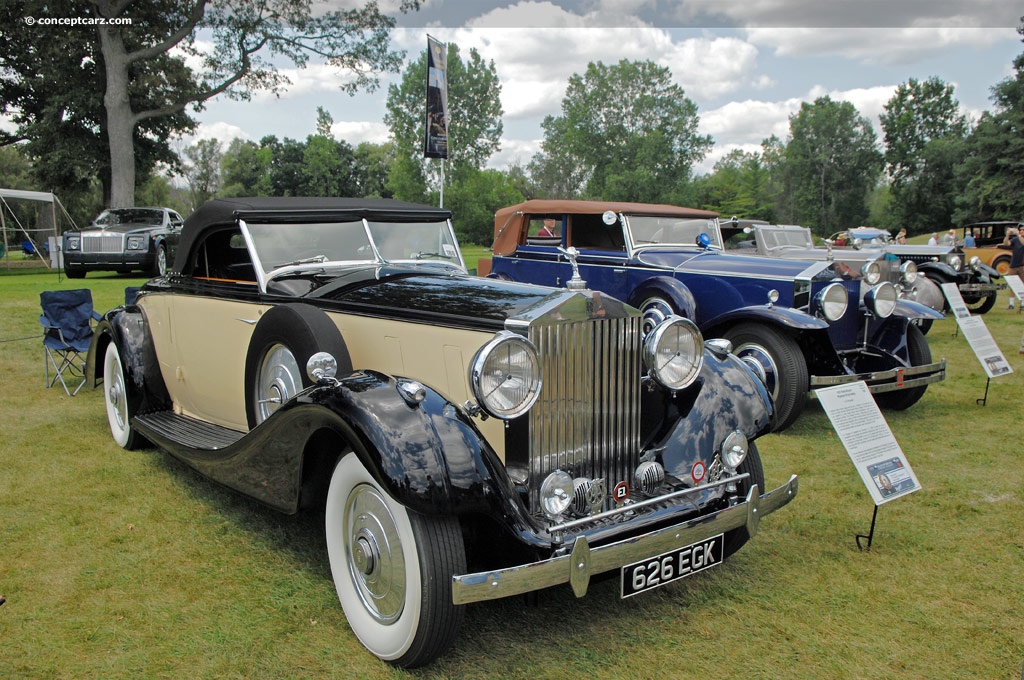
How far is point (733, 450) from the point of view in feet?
10.3

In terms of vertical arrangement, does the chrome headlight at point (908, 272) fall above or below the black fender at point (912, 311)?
above

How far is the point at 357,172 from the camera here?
179 ft

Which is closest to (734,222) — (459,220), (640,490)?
(640,490)

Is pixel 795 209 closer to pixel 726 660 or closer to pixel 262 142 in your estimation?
pixel 262 142

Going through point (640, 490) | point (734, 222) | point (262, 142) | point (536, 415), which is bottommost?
point (640, 490)

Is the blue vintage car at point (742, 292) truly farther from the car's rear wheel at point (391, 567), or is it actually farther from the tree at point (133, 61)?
the tree at point (133, 61)

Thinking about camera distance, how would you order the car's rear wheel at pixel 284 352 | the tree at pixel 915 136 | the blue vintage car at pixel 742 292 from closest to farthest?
the car's rear wheel at pixel 284 352 → the blue vintage car at pixel 742 292 → the tree at pixel 915 136

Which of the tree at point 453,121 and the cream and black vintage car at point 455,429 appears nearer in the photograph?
the cream and black vintage car at point 455,429

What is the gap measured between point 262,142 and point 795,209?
149 ft

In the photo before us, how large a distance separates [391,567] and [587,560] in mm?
738

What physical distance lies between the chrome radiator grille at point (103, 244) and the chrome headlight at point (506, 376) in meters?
15.8

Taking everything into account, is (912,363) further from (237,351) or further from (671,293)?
(237,351)

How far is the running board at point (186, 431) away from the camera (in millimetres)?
3990

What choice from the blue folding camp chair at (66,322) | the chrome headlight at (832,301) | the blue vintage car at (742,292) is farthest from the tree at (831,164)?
the blue folding camp chair at (66,322)
